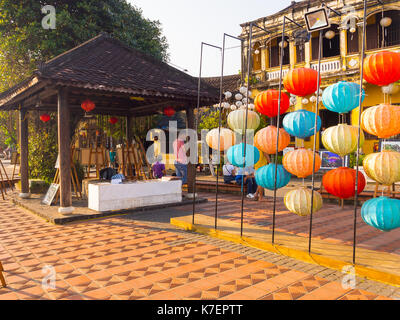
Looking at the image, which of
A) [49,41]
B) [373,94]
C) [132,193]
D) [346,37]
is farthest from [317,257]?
[346,37]

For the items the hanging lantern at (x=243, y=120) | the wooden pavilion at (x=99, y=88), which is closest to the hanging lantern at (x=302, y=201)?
the hanging lantern at (x=243, y=120)

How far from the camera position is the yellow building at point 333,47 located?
50.8 feet

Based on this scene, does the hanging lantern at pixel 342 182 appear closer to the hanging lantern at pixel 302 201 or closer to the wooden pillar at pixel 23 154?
the hanging lantern at pixel 302 201

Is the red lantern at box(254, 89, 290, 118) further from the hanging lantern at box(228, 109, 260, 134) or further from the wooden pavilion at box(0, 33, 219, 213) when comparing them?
the wooden pavilion at box(0, 33, 219, 213)

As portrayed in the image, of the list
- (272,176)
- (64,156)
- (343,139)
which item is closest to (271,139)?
(272,176)

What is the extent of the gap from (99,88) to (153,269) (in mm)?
4594

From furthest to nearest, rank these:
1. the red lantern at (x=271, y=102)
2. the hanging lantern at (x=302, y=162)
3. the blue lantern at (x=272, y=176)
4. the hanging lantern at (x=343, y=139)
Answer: the red lantern at (x=271, y=102) → the blue lantern at (x=272, y=176) → the hanging lantern at (x=302, y=162) → the hanging lantern at (x=343, y=139)

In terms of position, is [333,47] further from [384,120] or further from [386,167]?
[386,167]

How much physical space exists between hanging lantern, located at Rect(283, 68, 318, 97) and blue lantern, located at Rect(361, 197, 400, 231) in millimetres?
1860

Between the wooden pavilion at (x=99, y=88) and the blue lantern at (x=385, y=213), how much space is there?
19.8 feet

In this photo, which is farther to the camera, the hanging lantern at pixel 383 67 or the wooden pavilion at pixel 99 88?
the wooden pavilion at pixel 99 88

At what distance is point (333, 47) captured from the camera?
1789cm

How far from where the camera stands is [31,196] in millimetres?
11031

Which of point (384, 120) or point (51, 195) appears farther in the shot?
point (51, 195)
